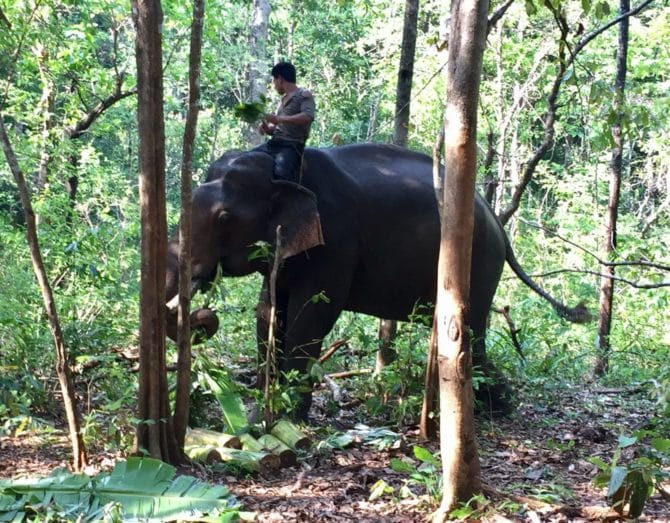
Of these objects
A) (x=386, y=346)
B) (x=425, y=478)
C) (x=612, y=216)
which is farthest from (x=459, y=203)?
(x=612, y=216)

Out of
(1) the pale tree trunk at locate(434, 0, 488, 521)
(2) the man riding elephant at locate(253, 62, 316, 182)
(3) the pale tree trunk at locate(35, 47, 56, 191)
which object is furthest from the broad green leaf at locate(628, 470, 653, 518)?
(3) the pale tree trunk at locate(35, 47, 56, 191)

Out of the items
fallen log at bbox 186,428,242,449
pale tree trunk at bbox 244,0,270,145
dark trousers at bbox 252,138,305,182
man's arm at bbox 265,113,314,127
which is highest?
pale tree trunk at bbox 244,0,270,145

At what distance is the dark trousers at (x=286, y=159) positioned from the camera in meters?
6.96

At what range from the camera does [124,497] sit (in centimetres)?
384

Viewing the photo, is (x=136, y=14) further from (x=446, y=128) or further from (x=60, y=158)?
(x=60, y=158)

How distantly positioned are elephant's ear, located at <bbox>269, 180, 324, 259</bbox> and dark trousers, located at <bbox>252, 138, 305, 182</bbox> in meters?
0.11

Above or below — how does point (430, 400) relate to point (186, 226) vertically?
below

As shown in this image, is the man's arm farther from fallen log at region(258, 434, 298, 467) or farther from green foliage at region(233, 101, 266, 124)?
fallen log at region(258, 434, 298, 467)

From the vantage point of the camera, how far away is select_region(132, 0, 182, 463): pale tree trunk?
4340mm

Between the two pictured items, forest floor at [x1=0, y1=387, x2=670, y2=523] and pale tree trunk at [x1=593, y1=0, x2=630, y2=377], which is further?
pale tree trunk at [x1=593, y1=0, x2=630, y2=377]

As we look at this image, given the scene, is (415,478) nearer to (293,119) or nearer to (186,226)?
(186,226)

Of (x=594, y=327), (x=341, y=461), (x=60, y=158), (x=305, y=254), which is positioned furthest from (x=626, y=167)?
(x=341, y=461)

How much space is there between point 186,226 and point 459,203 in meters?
1.65

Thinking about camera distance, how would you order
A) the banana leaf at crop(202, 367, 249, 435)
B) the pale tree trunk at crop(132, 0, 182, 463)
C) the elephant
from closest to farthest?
the pale tree trunk at crop(132, 0, 182, 463)
the banana leaf at crop(202, 367, 249, 435)
the elephant
